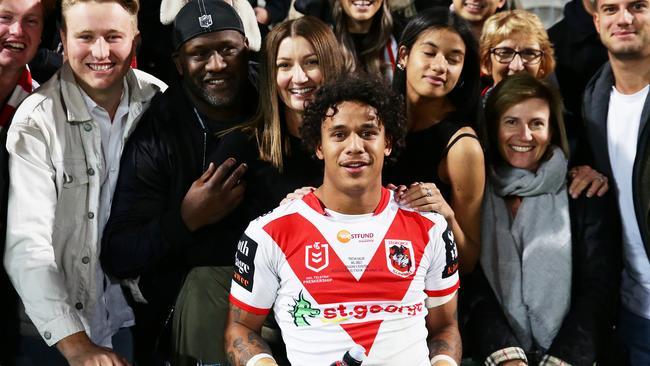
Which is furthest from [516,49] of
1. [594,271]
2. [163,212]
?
[163,212]

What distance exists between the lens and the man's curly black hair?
2838 millimetres

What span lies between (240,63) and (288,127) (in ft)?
1.15

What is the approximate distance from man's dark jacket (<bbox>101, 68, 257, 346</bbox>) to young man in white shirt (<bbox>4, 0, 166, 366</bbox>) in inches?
2.6

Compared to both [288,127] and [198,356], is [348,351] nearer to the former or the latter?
[198,356]

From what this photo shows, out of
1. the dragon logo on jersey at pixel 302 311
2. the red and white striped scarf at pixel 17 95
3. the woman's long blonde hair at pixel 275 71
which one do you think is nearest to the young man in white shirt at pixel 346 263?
the dragon logo on jersey at pixel 302 311

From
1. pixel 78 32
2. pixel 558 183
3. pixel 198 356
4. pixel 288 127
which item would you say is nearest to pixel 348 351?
pixel 198 356

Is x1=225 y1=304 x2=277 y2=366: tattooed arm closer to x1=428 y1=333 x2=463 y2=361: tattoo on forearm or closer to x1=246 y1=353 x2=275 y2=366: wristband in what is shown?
x1=246 y1=353 x2=275 y2=366: wristband

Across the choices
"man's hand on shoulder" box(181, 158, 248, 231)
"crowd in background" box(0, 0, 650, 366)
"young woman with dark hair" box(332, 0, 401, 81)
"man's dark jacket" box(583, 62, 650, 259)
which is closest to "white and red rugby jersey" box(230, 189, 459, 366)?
"crowd in background" box(0, 0, 650, 366)

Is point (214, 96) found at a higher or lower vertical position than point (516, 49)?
lower

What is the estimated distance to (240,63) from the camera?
11.0 ft

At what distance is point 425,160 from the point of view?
323 centimetres

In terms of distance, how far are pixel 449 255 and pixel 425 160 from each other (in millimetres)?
474

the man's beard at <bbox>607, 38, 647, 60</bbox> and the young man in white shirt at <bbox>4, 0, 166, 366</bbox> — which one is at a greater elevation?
the man's beard at <bbox>607, 38, 647, 60</bbox>

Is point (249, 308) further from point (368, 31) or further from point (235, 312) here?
point (368, 31)
